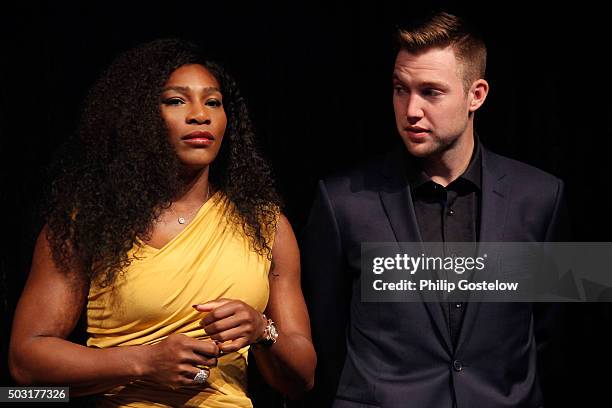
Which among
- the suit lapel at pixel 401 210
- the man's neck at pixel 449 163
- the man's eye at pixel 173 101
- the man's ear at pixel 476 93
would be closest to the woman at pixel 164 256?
the man's eye at pixel 173 101

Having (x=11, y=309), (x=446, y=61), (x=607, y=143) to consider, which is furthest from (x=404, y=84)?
(x=11, y=309)

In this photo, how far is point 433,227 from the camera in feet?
10.0

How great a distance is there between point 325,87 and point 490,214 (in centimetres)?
87

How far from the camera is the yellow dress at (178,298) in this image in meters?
2.86

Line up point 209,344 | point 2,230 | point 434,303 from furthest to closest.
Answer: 1. point 2,230
2. point 434,303
3. point 209,344

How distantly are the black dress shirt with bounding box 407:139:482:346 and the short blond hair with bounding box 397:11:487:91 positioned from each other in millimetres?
271

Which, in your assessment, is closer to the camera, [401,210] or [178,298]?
[178,298]

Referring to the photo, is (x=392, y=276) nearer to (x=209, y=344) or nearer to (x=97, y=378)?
(x=209, y=344)

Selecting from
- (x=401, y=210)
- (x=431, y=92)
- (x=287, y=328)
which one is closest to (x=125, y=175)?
(x=287, y=328)

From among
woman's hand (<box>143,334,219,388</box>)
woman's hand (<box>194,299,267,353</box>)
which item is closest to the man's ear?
woman's hand (<box>194,299,267,353</box>)

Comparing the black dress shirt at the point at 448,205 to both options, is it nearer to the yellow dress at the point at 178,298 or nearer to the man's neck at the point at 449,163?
the man's neck at the point at 449,163

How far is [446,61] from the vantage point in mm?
3029

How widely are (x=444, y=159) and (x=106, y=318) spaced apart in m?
1.07

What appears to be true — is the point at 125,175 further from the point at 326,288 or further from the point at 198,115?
the point at 326,288
